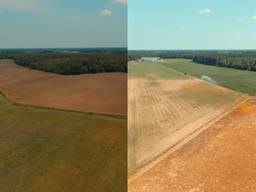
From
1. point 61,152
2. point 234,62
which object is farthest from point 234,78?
point 61,152

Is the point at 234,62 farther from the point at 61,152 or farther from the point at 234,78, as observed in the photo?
the point at 61,152

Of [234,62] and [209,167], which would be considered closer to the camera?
[209,167]

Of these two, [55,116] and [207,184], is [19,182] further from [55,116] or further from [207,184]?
[55,116]

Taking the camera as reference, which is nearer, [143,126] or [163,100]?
[143,126]

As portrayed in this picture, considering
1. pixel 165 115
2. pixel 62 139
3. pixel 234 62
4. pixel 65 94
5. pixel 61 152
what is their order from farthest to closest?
1. pixel 234 62
2. pixel 65 94
3. pixel 165 115
4. pixel 62 139
5. pixel 61 152

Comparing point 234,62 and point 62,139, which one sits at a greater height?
point 234,62

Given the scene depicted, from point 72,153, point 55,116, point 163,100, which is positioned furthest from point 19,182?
point 163,100

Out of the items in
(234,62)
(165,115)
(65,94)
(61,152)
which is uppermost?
(234,62)

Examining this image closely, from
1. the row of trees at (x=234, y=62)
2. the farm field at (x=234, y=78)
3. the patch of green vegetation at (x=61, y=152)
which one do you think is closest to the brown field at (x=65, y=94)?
the patch of green vegetation at (x=61, y=152)
